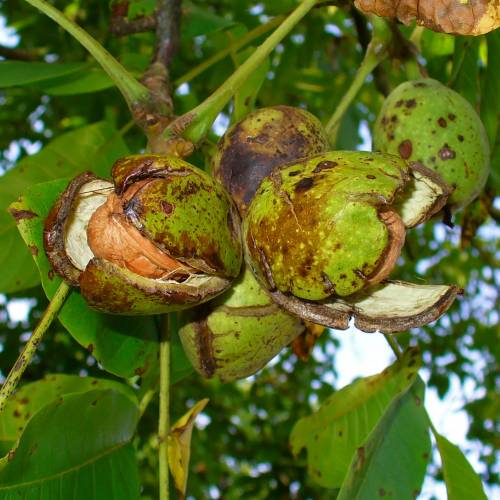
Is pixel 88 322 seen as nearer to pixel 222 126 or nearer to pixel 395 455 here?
pixel 395 455

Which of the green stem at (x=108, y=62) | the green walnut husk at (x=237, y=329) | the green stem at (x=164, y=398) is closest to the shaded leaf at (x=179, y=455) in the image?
the green stem at (x=164, y=398)

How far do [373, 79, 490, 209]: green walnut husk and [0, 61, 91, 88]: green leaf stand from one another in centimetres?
95

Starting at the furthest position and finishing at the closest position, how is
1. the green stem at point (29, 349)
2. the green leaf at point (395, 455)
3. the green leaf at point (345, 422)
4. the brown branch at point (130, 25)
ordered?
the brown branch at point (130, 25), the green leaf at point (345, 422), the green leaf at point (395, 455), the green stem at point (29, 349)

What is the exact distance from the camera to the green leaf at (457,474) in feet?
5.57

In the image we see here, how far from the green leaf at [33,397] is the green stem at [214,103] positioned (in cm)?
90

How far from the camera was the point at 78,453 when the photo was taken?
1.53 meters

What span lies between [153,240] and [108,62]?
0.52 m

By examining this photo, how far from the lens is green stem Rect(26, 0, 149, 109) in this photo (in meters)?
1.46

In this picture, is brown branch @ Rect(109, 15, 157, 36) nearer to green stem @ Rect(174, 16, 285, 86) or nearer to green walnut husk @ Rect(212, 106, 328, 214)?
green stem @ Rect(174, 16, 285, 86)

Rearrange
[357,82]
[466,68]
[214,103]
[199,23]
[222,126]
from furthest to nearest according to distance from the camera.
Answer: [222,126], [199,23], [466,68], [357,82], [214,103]

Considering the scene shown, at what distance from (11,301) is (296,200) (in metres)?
2.86

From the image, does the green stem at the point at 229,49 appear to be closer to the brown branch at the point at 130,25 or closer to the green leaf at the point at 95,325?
the brown branch at the point at 130,25

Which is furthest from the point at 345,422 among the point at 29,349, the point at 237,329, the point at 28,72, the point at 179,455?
the point at 28,72

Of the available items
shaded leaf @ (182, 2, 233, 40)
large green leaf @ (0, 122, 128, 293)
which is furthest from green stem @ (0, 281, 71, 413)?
shaded leaf @ (182, 2, 233, 40)
